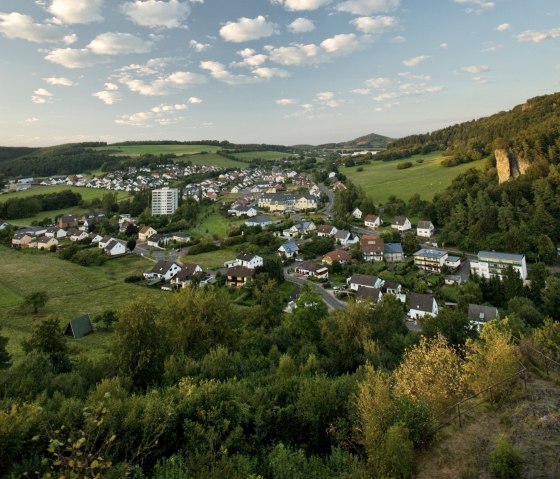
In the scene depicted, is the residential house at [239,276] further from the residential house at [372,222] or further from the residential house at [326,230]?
the residential house at [372,222]

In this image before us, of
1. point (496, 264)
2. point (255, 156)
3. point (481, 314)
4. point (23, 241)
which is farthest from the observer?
point (255, 156)

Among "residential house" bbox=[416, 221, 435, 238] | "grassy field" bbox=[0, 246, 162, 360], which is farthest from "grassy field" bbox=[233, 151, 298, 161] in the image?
"grassy field" bbox=[0, 246, 162, 360]

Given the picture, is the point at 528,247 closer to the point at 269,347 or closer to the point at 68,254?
the point at 269,347

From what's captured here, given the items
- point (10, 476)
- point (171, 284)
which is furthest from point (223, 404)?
point (171, 284)

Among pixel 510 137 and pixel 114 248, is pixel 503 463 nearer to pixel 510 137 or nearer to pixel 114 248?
pixel 114 248

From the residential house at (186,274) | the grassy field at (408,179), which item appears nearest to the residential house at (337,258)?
the residential house at (186,274)

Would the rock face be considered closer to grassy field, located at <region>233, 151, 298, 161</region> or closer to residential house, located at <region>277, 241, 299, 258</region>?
residential house, located at <region>277, 241, 299, 258</region>

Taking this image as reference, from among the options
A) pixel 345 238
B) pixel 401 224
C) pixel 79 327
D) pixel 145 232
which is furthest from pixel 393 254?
pixel 145 232

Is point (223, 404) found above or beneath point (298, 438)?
above
